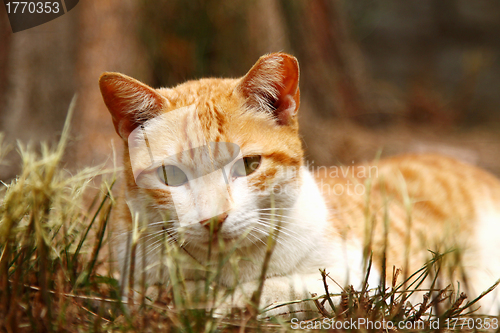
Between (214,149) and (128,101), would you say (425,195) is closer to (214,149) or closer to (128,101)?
(214,149)

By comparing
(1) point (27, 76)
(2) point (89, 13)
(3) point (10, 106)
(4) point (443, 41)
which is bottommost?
(3) point (10, 106)

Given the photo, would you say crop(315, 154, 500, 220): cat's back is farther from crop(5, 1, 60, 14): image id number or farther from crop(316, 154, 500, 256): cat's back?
crop(5, 1, 60, 14): image id number

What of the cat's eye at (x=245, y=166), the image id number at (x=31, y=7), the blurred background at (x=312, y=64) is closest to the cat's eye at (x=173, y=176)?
the cat's eye at (x=245, y=166)

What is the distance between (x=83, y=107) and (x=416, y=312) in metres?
2.33

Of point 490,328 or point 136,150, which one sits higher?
point 136,150

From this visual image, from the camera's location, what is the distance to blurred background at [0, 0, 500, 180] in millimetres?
2518

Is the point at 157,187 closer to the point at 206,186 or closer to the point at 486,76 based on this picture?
the point at 206,186

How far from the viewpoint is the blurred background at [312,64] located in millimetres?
2518

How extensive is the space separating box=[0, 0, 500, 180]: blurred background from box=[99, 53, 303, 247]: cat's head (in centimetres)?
99

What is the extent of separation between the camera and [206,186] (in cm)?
138

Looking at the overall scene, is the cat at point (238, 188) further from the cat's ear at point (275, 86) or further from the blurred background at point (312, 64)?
the blurred background at point (312, 64)

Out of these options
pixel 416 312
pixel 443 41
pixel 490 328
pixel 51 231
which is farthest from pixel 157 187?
pixel 443 41
